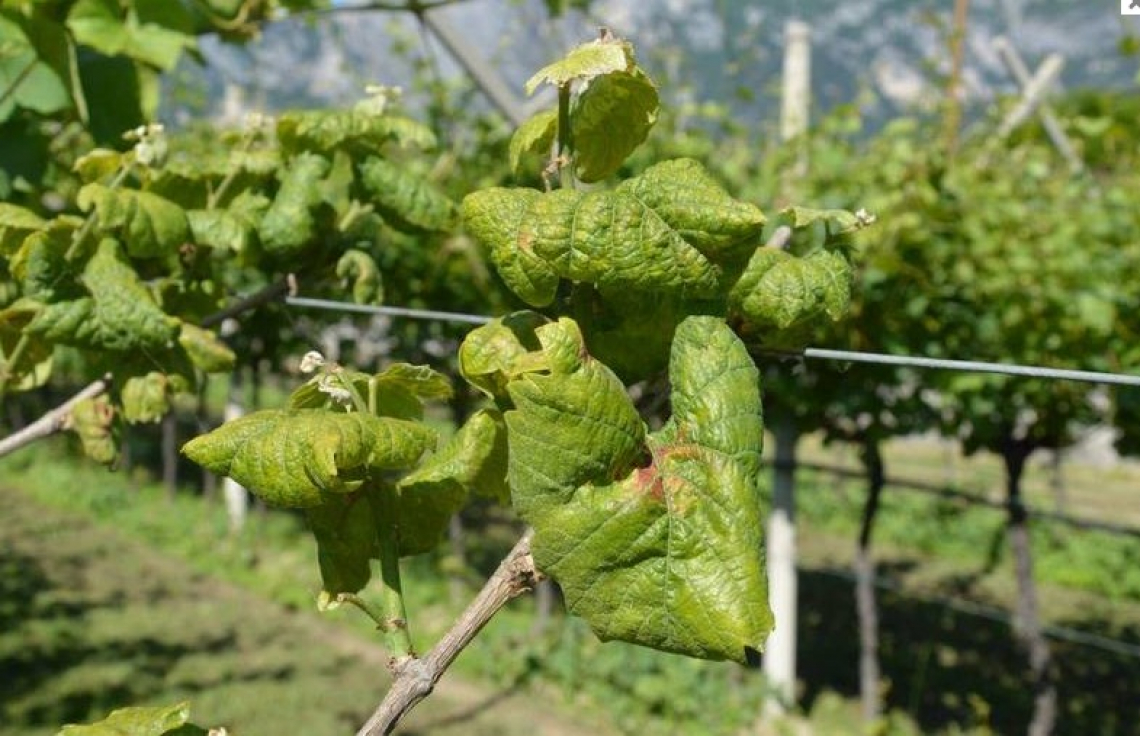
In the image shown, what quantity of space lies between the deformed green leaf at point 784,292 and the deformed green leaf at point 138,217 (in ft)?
2.57

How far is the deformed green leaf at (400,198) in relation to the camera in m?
1.49

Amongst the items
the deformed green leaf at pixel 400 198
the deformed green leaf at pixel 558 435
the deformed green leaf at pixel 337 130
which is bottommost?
the deformed green leaf at pixel 558 435

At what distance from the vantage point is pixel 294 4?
2316 mm

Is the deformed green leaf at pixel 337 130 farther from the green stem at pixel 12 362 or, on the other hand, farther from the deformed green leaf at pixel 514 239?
the deformed green leaf at pixel 514 239

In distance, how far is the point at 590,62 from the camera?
0.85m

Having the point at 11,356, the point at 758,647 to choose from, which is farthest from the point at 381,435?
the point at 11,356

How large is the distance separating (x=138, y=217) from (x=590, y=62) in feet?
2.50

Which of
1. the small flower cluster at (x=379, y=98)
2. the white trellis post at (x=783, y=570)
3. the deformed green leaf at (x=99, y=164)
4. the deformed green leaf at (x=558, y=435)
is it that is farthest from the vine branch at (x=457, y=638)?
the white trellis post at (x=783, y=570)

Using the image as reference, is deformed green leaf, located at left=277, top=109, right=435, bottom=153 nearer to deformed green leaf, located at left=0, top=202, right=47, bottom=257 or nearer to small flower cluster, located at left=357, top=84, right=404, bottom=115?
small flower cluster, located at left=357, top=84, right=404, bottom=115

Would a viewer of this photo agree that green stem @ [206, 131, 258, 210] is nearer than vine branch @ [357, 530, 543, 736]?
No

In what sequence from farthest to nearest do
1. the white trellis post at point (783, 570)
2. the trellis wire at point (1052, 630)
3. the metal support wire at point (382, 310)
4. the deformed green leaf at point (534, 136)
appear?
the white trellis post at point (783, 570)
the trellis wire at point (1052, 630)
the metal support wire at point (382, 310)
the deformed green leaf at point (534, 136)

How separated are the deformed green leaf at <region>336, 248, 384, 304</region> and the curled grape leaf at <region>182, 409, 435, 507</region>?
2.00 ft

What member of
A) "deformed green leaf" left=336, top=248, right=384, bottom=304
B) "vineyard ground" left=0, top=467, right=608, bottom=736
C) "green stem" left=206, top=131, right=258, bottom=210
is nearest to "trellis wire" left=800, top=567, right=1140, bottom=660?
"vineyard ground" left=0, top=467, right=608, bottom=736

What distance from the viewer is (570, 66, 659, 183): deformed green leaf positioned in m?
0.91
